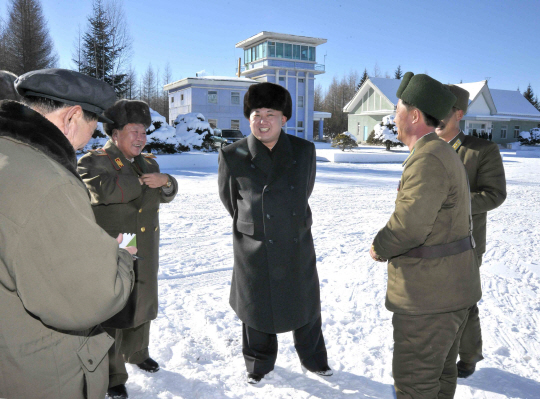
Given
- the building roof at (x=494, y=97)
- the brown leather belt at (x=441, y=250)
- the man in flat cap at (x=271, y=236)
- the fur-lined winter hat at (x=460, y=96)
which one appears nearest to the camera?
the brown leather belt at (x=441, y=250)

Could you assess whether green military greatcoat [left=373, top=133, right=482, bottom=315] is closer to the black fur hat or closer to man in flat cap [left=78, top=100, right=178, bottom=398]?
the black fur hat

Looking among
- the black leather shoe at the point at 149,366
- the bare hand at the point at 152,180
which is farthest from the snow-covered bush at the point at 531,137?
the black leather shoe at the point at 149,366

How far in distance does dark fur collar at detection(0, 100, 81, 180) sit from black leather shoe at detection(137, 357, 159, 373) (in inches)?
88.2

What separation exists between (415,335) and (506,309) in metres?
2.52

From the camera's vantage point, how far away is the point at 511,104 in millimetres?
43969

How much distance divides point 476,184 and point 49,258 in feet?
10.1

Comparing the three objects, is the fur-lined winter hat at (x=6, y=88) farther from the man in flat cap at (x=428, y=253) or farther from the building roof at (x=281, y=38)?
the building roof at (x=281, y=38)

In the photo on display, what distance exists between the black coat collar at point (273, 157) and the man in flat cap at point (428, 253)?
3.14 ft

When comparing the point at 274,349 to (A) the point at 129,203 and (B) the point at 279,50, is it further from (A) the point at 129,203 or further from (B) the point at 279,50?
(B) the point at 279,50

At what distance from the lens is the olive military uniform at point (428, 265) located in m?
2.21

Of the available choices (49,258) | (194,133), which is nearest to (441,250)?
(49,258)

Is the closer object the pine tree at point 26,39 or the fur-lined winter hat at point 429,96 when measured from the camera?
the fur-lined winter hat at point 429,96

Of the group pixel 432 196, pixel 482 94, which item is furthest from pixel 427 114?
pixel 482 94

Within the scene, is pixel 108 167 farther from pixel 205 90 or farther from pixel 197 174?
pixel 205 90
